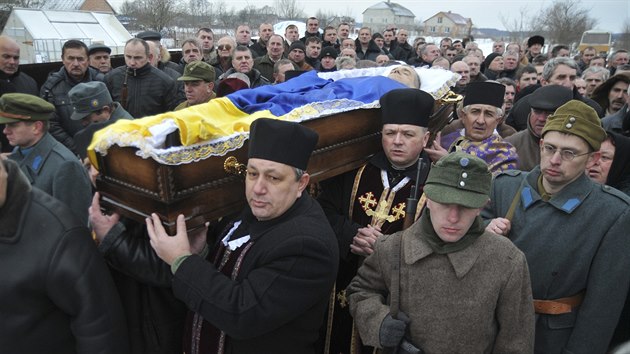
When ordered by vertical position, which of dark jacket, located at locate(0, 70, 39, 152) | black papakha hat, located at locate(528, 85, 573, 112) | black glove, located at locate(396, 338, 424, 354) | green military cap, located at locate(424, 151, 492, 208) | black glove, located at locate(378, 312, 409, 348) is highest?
black papakha hat, located at locate(528, 85, 573, 112)

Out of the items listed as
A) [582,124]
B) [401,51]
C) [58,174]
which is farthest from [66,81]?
[401,51]

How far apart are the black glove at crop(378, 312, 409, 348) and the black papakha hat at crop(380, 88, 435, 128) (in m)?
1.26

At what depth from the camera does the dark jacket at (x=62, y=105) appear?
5.16 m

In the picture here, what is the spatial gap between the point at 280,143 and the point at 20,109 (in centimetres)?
223

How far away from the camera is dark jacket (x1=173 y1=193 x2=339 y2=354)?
180cm

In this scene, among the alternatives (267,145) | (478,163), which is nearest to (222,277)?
(267,145)

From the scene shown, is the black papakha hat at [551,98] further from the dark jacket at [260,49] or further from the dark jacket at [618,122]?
the dark jacket at [260,49]

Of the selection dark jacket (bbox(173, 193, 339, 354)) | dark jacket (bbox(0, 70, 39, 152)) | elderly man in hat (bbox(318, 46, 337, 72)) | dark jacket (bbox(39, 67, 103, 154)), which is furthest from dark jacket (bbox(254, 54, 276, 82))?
dark jacket (bbox(173, 193, 339, 354))

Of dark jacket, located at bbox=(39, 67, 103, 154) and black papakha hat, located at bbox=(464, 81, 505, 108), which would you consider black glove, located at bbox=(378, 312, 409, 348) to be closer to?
black papakha hat, located at bbox=(464, 81, 505, 108)

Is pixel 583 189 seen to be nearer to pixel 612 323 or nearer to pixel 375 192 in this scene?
pixel 612 323

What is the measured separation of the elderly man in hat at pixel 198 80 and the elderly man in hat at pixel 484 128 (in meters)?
2.44

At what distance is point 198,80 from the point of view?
4.76 metres

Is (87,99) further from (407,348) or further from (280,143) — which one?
(407,348)

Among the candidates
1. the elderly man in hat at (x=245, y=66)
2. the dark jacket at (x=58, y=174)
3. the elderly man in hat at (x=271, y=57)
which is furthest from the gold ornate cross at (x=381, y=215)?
the elderly man in hat at (x=271, y=57)
